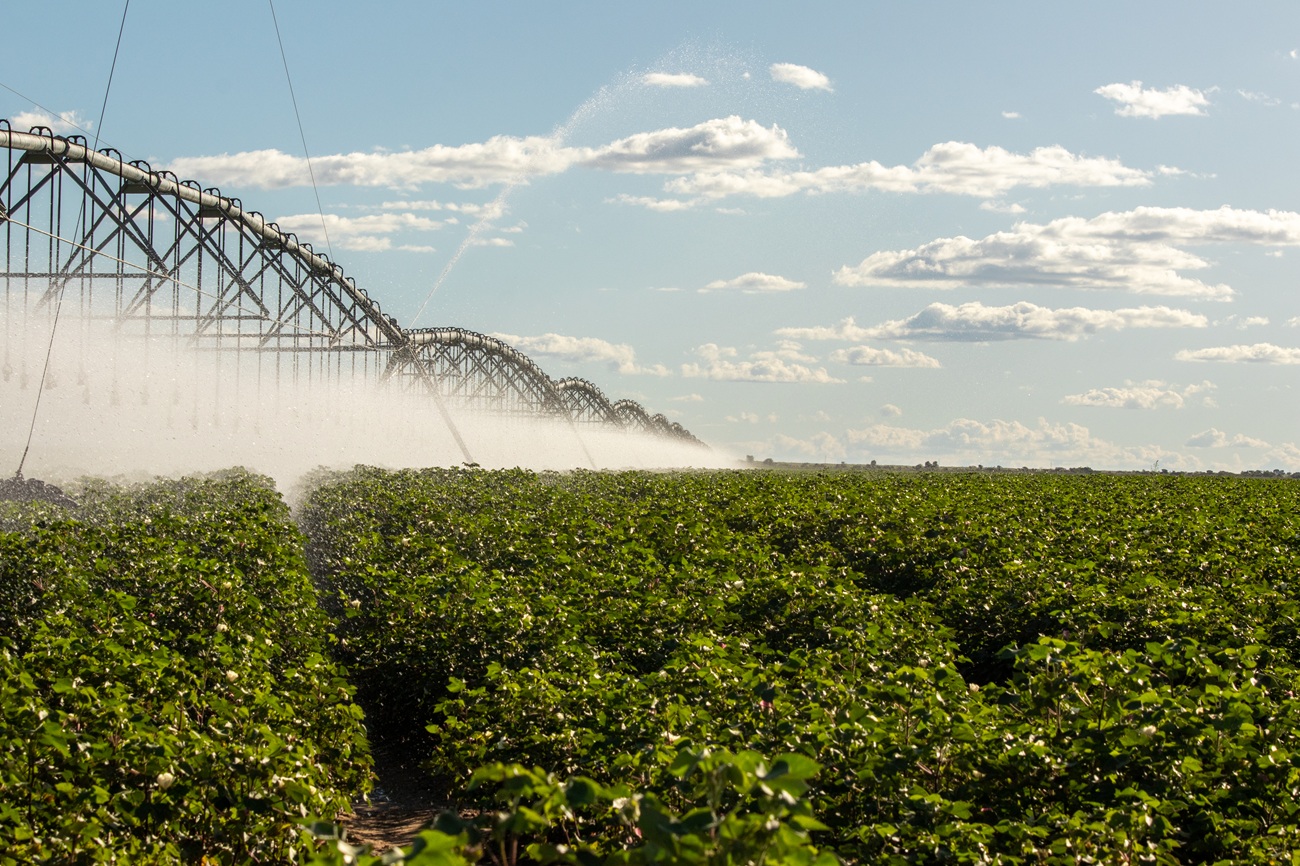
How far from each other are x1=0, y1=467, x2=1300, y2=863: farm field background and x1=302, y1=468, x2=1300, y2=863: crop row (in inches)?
1.2

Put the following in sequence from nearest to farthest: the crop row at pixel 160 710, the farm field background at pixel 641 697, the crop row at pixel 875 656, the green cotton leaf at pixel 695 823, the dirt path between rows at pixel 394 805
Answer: the green cotton leaf at pixel 695 823
the farm field background at pixel 641 697
the crop row at pixel 160 710
the crop row at pixel 875 656
the dirt path between rows at pixel 394 805

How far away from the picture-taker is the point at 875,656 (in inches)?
319

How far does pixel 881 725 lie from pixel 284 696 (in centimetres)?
333

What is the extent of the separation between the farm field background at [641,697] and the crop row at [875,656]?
0.03 m

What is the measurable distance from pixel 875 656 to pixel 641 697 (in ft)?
6.68

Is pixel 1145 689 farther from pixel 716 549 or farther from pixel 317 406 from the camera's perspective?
pixel 317 406

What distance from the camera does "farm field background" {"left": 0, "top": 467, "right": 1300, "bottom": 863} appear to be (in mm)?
5004

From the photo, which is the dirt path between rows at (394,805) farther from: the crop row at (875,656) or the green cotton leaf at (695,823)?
the green cotton leaf at (695,823)

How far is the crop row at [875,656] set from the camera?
546cm

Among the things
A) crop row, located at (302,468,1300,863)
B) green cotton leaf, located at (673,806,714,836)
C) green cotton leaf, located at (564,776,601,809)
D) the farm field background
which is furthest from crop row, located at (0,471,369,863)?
green cotton leaf, located at (673,806,714,836)

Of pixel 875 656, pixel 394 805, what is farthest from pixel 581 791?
pixel 394 805

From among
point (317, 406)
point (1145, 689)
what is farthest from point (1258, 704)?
point (317, 406)

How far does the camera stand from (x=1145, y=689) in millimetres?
6605

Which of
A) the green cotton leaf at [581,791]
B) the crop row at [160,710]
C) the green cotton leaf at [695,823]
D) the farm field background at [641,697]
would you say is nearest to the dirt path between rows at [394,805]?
the farm field background at [641,697]
